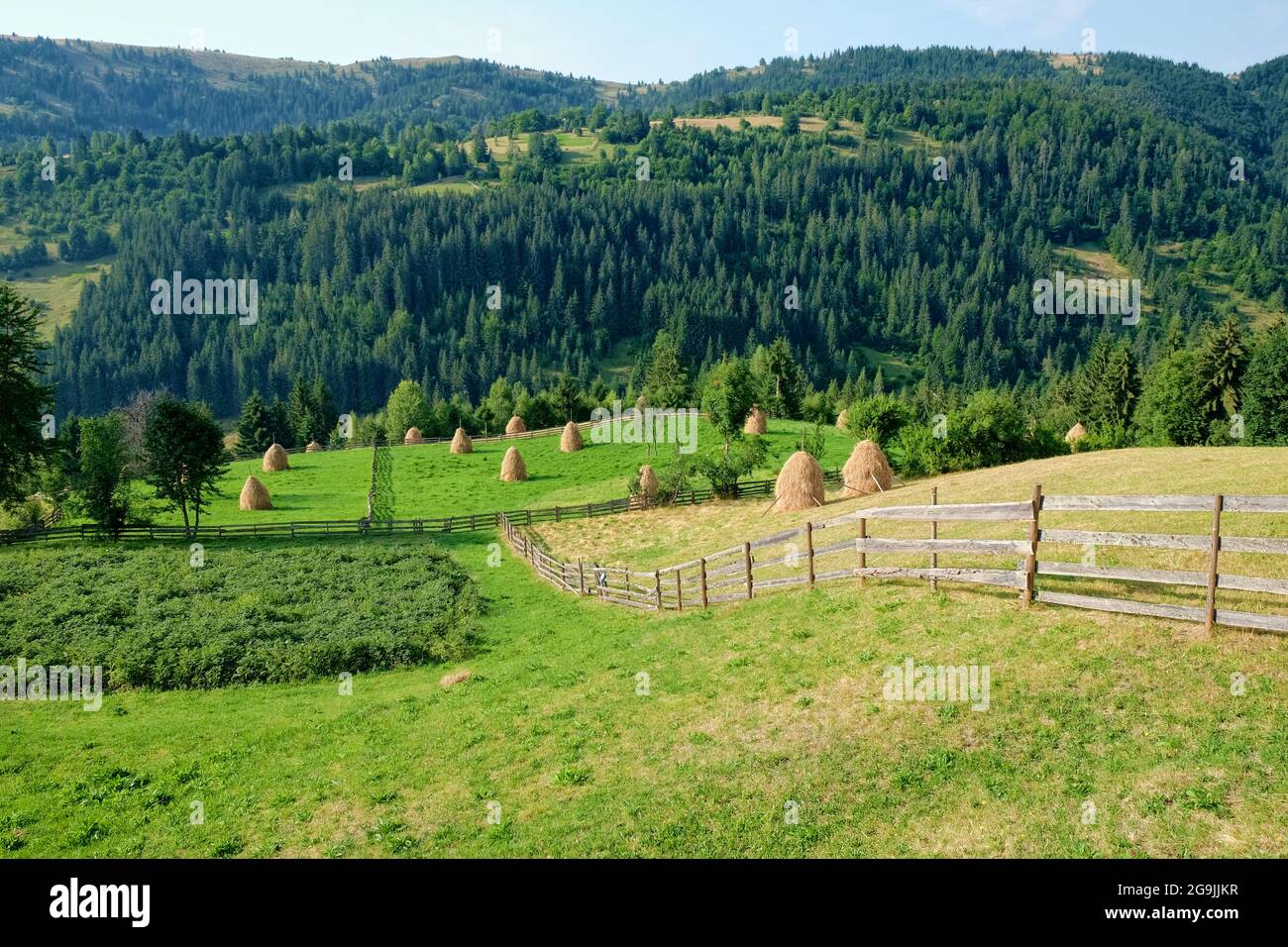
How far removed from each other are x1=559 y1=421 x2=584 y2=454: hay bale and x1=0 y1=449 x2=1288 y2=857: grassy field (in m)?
50.2

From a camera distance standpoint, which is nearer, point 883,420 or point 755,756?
point 755,756

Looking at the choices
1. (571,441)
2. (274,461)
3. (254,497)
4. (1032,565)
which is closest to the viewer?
(1032,565)

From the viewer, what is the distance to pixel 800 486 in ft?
131

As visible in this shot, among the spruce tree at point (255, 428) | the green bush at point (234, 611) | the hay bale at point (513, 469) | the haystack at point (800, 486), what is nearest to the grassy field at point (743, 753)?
the green bush at point (234, 611)

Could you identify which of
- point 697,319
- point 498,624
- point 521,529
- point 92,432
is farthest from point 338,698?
point 697,319

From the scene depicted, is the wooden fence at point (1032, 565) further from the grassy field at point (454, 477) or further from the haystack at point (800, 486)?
the grassy field at point (454, 477)

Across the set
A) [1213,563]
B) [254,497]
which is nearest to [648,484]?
[254,497]

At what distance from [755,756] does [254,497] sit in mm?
49244

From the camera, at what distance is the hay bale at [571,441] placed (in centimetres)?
A: 6919

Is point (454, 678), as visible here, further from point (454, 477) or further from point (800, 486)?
point (454, 477)

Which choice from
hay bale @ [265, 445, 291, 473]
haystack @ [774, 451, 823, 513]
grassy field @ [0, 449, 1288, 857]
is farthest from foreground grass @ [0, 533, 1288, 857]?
hay bale @ [265, 445, 291, 473]

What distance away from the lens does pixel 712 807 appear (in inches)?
396

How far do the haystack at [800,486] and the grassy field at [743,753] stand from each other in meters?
21.2
